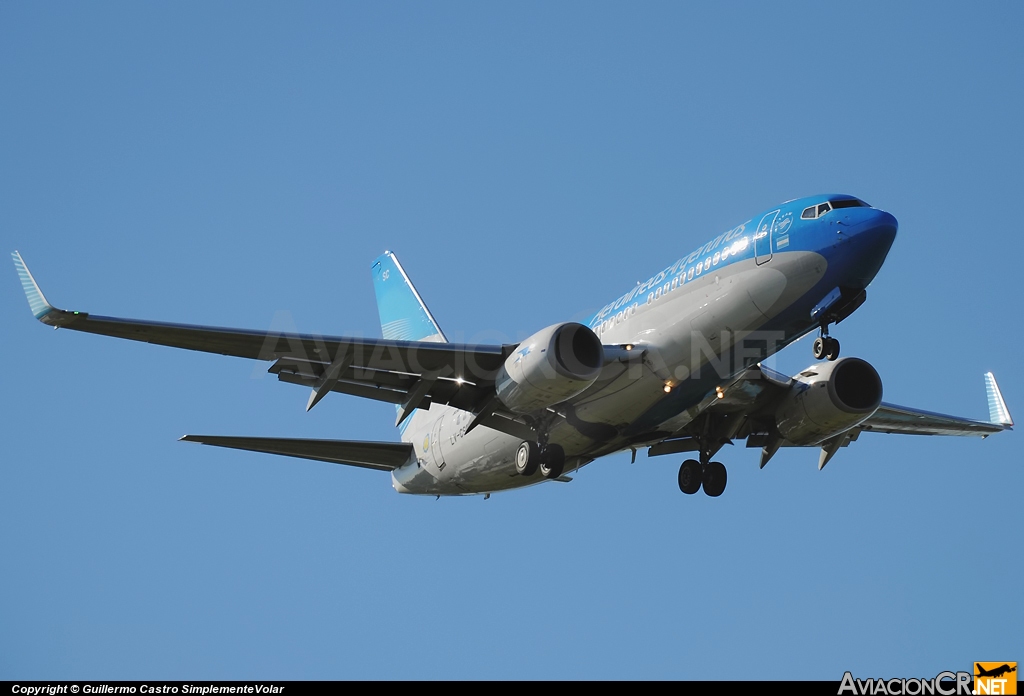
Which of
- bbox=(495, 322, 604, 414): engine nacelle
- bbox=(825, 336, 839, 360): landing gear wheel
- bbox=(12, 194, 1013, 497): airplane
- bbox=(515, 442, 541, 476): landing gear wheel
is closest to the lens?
bbox=(12, 194, 1013, 497): airplane

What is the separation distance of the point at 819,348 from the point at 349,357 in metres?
9.91

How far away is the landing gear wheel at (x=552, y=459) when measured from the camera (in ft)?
85.9

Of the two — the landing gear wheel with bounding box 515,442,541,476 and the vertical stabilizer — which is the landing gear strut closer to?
the landing gear wheel with bounding box 515,442,541,476

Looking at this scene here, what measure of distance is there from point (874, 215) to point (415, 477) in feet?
46.0

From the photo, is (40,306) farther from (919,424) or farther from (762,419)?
(919,424)

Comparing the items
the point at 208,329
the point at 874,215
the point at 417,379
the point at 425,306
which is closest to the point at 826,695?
the point at 874,215

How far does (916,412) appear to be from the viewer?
32562 mm

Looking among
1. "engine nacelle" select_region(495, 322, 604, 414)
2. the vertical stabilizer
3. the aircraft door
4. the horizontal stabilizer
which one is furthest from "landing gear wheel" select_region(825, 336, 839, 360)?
the vertical stabilizer

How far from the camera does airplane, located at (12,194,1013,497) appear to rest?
23.0 metres

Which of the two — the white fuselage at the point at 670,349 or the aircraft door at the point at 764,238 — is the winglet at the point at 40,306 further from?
the aircraft door at the point at 764,238

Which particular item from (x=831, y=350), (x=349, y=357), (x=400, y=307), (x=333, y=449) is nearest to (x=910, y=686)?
(x=831, y=350)

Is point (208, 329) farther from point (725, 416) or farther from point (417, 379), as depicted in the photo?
point (725, 416)

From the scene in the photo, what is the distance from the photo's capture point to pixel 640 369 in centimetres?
2433

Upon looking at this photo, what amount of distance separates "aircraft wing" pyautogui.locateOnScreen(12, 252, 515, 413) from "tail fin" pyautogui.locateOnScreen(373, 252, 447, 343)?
7.43 m
